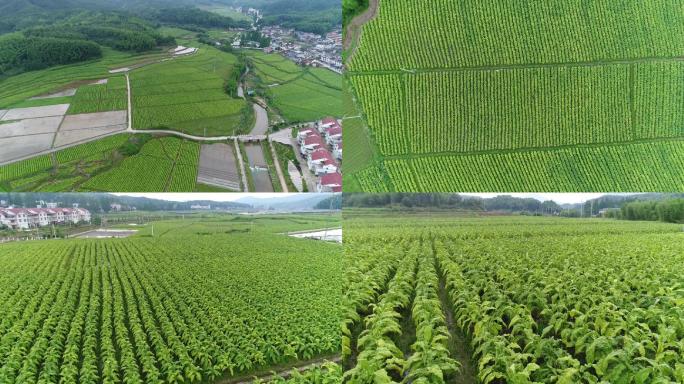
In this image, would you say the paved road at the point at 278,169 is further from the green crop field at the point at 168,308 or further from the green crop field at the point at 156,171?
the green crop field at the point at 156,171

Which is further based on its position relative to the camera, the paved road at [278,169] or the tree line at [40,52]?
the tree line at [40,52]

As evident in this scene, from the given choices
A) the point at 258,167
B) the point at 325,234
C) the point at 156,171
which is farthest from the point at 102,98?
the point at 325,234

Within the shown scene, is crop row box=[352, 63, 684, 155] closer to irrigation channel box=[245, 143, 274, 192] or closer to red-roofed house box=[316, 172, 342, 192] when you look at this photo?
red-roofed house box=[316, 172, 342, 192]

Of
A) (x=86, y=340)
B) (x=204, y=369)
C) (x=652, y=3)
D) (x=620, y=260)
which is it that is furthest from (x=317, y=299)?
(x=652, y=3)

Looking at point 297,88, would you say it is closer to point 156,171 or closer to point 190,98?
point 190,98

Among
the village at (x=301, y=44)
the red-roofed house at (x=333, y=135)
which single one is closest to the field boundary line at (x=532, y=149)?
the red-roofed house at (x=333, y=135)

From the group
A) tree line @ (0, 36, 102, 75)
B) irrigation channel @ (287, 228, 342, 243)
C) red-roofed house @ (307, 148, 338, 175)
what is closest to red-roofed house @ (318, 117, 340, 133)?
red-roofed house @ (307, 148, 338, 175)
